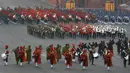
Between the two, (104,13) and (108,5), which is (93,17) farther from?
(108,5)

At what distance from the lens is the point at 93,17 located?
48.4 meters

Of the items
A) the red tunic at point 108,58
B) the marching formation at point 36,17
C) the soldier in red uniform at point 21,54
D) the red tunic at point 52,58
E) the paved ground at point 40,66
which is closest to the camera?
the paved ground at point 40,66

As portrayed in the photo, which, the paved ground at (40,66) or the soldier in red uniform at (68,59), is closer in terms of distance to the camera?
the paved ground at (40,66)

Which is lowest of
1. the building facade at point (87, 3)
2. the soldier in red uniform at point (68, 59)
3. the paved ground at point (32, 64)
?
the building facade at point (87, 3)

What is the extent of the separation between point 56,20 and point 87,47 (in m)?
18.9

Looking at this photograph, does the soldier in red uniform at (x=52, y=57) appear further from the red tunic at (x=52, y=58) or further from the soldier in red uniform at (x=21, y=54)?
the soldier in red uniform at (x=21, y=54)

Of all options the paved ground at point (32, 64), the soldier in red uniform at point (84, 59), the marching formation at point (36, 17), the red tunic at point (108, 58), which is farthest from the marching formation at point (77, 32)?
the red tunic at point (108, 58)

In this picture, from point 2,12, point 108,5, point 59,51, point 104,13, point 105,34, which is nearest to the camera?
point 59,51

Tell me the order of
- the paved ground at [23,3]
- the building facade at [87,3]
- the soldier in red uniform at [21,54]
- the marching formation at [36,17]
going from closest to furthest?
1. the soldier in red uniform at [21,54]
2. the marching formation at [36,17]
3. the paved ground at [23,3]
4. the building facade at [87,3]

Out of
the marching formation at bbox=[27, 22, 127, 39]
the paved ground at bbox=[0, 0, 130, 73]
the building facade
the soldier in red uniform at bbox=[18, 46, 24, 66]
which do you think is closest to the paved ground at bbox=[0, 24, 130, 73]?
the paved ground at bbox=[0, 0, 130, 73]

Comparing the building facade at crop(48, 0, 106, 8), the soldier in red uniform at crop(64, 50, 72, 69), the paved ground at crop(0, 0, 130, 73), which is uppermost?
the soldier in red uniform at crop(64, 50, 72, 69)

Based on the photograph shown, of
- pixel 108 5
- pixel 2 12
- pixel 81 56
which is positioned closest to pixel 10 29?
pixel 2 12

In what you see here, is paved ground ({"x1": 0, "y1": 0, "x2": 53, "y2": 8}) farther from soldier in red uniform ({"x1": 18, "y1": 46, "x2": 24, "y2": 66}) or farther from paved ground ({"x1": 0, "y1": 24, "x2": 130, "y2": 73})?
soldier in red uniform ({"x1": 18, "y1": 46, "x2": 24, "y2": 66})

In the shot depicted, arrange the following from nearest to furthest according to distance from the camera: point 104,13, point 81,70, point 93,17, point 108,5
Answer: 1. point 81,70
2. point 93,17
3. point 104,13
4. point 108,5
